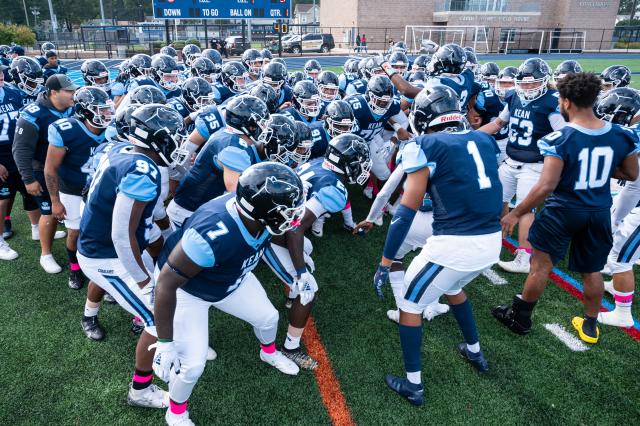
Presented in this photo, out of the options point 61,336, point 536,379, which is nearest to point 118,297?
point 61,336

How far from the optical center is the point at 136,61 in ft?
25.7

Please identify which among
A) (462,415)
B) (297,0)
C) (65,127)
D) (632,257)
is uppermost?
(297,0)

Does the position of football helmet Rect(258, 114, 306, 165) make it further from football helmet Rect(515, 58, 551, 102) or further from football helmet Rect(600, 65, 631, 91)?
football helmet Rect(600, 65, 631, 91)

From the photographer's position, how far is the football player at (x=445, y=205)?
2.87m

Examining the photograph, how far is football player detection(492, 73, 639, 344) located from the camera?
339 cm

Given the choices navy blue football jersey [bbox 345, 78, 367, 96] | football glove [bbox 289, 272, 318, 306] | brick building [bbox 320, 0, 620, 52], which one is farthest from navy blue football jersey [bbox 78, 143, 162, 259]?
brick building [bbox 320, 0, 620, 52]

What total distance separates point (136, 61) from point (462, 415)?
7.66 metres

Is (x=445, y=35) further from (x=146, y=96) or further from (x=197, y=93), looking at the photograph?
(x=146, y=96)

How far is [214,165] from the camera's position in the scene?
3797 millimetres

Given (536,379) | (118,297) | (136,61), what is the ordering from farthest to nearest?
1. (136,61)
2. (536,379)
3. (118,297)

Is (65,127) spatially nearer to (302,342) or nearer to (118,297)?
(118,297)

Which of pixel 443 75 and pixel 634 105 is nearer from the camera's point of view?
pixel 634 105

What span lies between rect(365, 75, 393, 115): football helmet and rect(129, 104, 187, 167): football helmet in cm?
318

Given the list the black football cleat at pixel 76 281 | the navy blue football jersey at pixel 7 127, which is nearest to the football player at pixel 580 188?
the black football cleat at pixel 76 281
